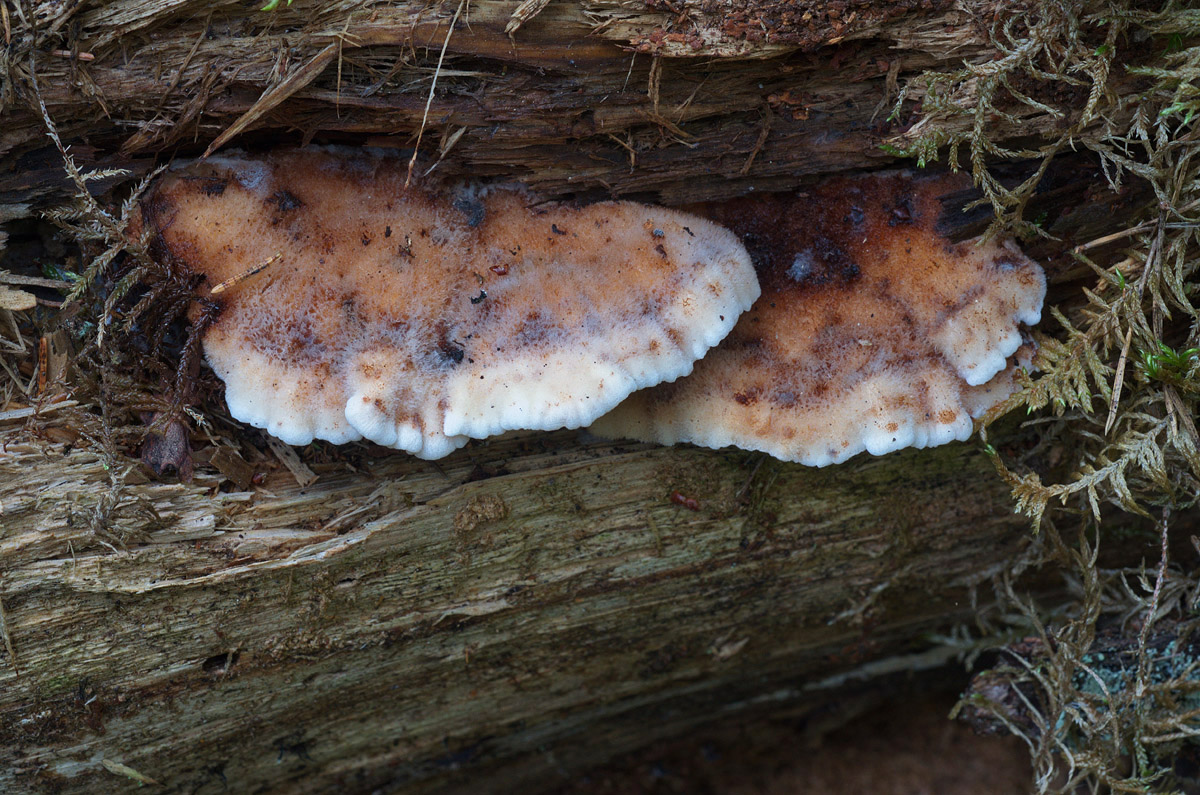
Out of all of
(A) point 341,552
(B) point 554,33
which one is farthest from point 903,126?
(A) point 341,552

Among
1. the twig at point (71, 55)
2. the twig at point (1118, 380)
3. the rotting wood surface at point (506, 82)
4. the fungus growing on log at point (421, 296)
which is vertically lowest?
the twig at point (1118, 380)

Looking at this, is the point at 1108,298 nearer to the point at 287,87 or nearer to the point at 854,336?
the point at 854,336

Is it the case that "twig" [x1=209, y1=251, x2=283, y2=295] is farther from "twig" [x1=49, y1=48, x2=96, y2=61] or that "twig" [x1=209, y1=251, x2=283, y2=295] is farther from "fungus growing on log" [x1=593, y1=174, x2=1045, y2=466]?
"fungus growing on log" [x1=593, y1=174, x2=1045, y2=466]

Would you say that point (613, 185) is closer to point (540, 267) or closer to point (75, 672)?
point (540, 267)

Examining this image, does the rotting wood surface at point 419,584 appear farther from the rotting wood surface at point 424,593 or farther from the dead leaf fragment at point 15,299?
the dead leaf fragment at point 15,299

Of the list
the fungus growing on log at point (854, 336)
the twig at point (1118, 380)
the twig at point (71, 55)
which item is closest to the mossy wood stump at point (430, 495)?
the twig at point (71, 55)

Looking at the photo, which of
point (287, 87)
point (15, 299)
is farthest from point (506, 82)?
point (15, 299)

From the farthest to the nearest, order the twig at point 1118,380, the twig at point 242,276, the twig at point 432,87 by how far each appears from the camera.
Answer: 1. the twig at point 1118,380
2. the twig at point 242,276
3. the twig at point 432,87
